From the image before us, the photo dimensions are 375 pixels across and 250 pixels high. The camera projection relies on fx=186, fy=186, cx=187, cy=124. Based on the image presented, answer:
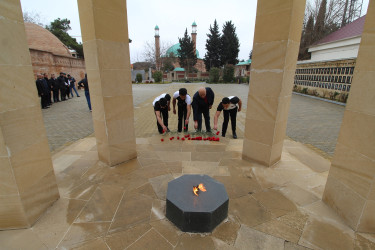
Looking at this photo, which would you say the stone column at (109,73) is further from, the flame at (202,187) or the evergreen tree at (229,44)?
the evergreen tree at (229,44)

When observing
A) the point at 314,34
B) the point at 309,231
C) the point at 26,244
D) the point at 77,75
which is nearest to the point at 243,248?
the point at 309,231

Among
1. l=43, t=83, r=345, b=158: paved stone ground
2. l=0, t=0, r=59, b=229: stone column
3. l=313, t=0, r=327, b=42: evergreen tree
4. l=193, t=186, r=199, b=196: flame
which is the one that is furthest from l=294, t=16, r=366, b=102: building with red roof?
l=0, t=0, r=59, b=229: stone column

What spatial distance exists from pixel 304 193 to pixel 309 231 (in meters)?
0.93

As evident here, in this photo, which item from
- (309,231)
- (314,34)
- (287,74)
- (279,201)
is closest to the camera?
(309,231)

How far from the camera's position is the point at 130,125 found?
4.20 meters

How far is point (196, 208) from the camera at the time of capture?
2391 mm

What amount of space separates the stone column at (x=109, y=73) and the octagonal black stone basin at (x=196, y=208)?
190cm

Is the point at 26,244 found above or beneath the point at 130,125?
beneath

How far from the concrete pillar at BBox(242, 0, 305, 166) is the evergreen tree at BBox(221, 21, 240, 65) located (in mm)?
41940

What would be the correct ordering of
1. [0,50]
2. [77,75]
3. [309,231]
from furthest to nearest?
1. [77,75]
2. [309,231]
3. [0,50]

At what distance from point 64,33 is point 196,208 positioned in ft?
130

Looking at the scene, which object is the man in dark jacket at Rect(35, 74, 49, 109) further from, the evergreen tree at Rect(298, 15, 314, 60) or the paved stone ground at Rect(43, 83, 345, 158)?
the evergreen tree at Rect(298, 15, 314, 60)

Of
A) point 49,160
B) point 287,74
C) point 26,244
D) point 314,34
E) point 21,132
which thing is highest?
point 314,34

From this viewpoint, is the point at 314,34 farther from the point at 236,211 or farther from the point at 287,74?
the point at 236,211
